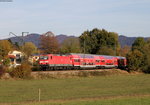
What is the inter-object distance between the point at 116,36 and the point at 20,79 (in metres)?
93.0

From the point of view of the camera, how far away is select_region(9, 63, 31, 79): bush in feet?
208

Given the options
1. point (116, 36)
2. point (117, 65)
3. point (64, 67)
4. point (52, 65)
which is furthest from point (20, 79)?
point (116, 36)

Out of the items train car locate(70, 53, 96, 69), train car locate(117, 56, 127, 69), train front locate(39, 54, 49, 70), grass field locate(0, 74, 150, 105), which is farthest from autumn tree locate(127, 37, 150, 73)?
grass field locate(0, 74, 150, 105)

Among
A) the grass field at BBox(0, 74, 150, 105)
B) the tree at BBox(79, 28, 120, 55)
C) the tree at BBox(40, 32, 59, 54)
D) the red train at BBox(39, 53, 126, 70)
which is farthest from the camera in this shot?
the tree at BBox(79, 28, 120, 55)

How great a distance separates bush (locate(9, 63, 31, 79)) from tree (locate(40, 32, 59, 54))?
76.1 meters

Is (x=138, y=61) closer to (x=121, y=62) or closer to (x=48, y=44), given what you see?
(x=121, y=62)

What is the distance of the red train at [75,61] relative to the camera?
7431 cm

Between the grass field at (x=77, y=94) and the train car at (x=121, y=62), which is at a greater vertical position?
the train car at (x=121, y=62)

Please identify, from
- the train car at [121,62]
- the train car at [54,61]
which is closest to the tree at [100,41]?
the train car at [121,62]

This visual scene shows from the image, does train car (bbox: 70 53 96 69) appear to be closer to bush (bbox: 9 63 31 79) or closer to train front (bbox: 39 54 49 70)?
train front (bbox: 39 54 49 70)

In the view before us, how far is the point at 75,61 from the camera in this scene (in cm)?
8169

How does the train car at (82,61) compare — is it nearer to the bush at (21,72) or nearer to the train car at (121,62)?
the train car at (121,62)

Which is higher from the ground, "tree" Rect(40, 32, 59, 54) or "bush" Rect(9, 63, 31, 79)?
A: "tree" Rect(40, 32, 59, 54)

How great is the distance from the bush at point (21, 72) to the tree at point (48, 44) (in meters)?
76.1
